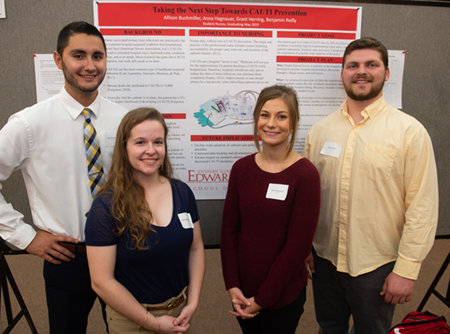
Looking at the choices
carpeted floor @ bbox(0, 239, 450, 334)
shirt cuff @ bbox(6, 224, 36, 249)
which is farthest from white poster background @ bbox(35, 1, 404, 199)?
carpeted floor @ bbox(0, 239, 450, 334)

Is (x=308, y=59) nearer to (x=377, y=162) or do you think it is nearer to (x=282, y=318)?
(x=377, y=162)

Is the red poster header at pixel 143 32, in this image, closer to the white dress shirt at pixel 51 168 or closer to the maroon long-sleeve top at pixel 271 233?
the white dress shirt at pixel 51 168

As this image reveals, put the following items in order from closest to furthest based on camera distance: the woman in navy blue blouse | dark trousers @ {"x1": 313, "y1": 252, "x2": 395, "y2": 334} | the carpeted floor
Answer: the woman in navy blue blouse → dark trousers @ {"x1": 313, "y1": 252, "x2": 395, "y2": 334} → the carpeted floor

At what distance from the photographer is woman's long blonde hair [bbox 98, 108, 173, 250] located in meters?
1.00

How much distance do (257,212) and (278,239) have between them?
143 mm

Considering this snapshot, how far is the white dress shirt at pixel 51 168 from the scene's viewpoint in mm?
1232

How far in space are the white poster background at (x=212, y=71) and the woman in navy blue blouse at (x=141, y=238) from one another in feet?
2.19

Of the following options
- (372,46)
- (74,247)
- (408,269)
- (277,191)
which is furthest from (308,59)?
(74,247)

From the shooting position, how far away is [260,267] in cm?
117

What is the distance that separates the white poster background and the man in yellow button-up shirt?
1.31ft

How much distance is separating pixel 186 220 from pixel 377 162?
939 mm

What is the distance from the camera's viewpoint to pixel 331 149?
1.43 metres

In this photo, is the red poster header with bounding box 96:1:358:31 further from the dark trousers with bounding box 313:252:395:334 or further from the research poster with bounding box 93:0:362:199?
the dark trousers with bounding box 313:252:395:334

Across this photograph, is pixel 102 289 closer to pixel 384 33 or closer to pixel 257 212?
pixel 257 212
